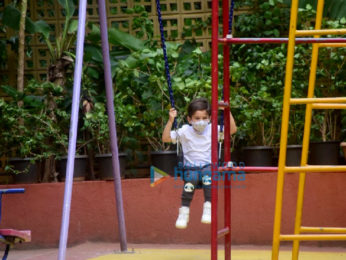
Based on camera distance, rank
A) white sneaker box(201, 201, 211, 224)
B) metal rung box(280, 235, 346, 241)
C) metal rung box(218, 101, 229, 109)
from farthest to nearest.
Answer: white sneaker box(201, 201, 211, 224) < metal rung box(218, 101, 229, 109) < metal rung box(280, 235, 346, 241)

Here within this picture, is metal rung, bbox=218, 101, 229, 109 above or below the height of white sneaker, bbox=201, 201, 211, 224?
above

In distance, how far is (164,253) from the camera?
4328 mm

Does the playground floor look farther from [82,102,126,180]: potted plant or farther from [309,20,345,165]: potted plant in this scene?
[309,20,345,165]: potted plant

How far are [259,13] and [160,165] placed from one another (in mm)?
1941

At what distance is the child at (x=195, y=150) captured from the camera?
13.2 ft

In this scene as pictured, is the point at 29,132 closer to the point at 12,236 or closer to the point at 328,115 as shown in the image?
the point at 12,236

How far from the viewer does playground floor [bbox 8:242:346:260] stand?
416 cm

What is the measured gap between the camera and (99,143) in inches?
210

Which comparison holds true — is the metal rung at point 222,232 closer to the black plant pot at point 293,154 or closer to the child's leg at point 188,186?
the child's leg at point 188,186

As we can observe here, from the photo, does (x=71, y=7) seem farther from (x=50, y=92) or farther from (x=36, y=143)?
(x=36, y=143)

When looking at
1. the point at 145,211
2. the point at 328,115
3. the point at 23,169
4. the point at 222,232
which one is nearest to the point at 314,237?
the point at 222,232

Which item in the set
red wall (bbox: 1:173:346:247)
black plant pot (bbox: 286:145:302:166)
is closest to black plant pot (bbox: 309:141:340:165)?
black plant pot (bbox: 286:145:302:166)

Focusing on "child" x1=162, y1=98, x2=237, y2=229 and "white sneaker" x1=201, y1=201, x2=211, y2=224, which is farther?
"child" x1=162, y1=98, x2=237, y2=229

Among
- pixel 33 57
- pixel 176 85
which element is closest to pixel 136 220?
pixel 176 85
